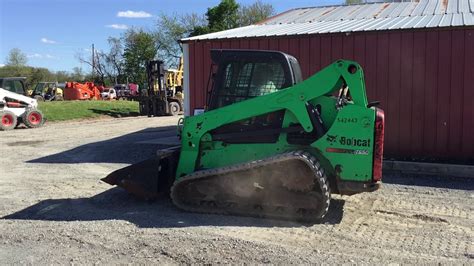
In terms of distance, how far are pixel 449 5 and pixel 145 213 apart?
1251cm

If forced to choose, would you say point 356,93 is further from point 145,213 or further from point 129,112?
point 129,112

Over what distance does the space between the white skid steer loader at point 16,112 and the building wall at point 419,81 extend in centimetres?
1449

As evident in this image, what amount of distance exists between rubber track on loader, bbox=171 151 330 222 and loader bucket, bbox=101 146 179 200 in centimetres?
46

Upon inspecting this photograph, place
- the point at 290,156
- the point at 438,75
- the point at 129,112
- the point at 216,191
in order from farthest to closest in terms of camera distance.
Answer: the point at 129,112 < the point at 438,75 < the point at 216,191 < the point at 290,156

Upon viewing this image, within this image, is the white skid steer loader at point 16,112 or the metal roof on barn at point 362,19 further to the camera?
the white skid steer loader at point 16,112

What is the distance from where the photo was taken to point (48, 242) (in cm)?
570

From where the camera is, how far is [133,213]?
6.97 metres

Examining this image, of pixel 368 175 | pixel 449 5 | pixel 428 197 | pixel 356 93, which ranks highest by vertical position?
pixel 449 5

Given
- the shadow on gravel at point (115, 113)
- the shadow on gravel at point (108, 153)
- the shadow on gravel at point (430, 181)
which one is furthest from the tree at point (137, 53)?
the shadow on gravel at point (430, 181)

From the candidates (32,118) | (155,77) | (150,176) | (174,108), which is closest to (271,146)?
(150,176)

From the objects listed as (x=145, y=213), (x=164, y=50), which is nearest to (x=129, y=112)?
(x=145, y=213)

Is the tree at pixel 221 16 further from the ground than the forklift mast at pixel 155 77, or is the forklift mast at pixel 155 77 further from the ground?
the tree at pixel 221 16

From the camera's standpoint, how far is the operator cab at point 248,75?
7.07 metres

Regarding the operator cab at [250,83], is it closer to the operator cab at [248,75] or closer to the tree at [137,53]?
the operator cab at [248,75]
